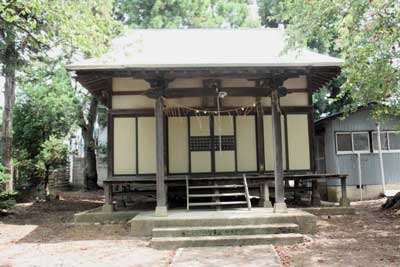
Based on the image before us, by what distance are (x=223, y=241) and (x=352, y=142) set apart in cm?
931

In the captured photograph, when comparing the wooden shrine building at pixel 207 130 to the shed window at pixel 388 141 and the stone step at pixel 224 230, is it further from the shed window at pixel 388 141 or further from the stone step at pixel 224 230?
the shed window at pixel 388 141

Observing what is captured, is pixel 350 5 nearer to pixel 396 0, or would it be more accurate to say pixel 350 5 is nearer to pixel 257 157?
pixel 396 0

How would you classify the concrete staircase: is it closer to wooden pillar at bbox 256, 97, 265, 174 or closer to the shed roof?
wooden pillar at bbox 256, 97, 265, 174

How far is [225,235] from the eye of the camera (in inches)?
291

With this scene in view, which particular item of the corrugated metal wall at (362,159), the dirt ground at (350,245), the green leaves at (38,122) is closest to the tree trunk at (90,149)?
the green leaves at (38,122)

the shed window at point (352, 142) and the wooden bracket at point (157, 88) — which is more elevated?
the wooden bracket at point (157, 88)

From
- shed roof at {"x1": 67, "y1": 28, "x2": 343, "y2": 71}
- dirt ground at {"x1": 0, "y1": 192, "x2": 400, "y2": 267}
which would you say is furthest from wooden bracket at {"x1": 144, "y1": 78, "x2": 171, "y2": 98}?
dirt ground at {"x1": 0, "y1": 192, "x2": 400, "y2": 267}

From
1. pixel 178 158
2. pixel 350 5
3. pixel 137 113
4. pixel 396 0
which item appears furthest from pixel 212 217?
pixel 396 0

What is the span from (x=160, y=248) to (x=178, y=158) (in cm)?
408

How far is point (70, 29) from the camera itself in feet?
20.1

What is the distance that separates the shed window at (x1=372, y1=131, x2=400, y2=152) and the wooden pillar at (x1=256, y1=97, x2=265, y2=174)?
6.11m

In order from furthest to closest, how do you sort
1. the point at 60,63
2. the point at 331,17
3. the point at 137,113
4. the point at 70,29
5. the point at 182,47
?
the point at 60,63 → the point at 182,47 → the point at 137,113 → the point at 331,17 → the point at 70,29

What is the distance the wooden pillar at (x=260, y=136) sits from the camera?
1074cm

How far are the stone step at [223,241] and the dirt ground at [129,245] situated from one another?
183 millimetres
